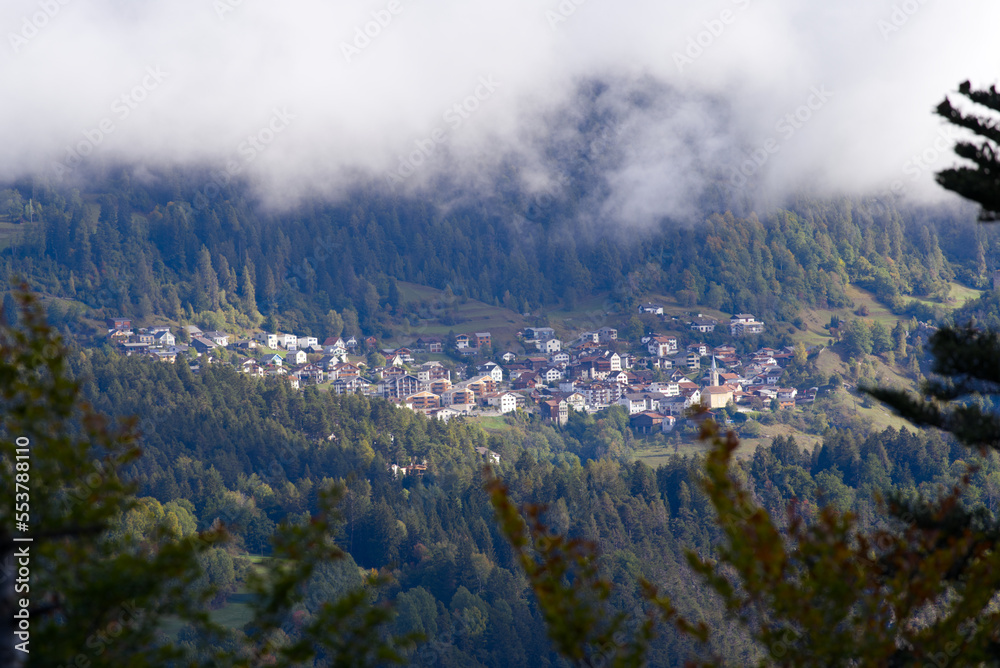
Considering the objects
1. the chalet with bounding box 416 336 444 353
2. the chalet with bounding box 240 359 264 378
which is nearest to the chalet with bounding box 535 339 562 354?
the chalet with bounding box 416 336 444 353

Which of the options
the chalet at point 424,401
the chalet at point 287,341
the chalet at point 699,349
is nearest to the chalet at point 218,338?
the chalet at point 287,341

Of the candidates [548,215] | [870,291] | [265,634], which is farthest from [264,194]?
[265,634]

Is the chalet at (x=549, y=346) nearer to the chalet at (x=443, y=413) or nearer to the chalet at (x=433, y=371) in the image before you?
the chalet at (x=433, y=371)

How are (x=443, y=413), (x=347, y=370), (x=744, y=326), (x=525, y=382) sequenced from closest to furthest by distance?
(x=443, y=413) → (x=525, y=382) → (x=347, y=370) → (x=744, y=326)

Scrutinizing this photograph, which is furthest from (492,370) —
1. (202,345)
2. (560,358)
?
(202,345)

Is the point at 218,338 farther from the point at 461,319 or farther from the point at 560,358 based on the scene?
the point at 560,358

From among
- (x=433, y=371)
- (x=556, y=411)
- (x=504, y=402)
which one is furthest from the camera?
(x=433, y=371)

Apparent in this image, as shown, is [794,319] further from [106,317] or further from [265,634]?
[265,634]

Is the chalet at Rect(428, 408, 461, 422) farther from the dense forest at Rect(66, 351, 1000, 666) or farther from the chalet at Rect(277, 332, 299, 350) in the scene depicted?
the chalet at Rect(277, 332, 299, 350)
